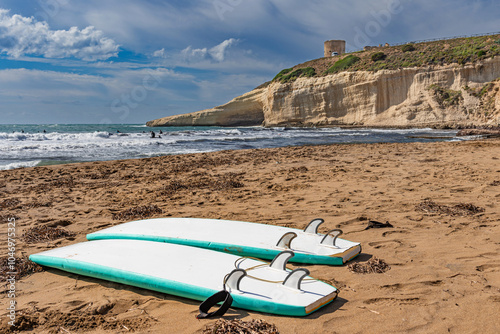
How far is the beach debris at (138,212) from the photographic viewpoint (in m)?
5.02

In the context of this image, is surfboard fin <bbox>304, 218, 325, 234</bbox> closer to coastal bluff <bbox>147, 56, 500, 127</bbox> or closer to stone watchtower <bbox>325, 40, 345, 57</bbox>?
coastal bluff <bbox>147, 56, 500, 127</bbox>

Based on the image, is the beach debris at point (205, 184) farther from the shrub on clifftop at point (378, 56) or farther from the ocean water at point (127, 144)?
the shrub on clifftop at point (378, 56)

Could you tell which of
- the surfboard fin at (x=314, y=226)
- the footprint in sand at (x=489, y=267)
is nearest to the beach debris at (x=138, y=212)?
the surfboard fin at (x=314, y=226)

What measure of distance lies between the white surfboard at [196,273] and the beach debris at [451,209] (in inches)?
107

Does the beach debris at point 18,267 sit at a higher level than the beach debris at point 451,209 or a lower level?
higher

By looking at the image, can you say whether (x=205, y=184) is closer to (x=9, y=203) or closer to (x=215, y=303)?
(x=9, y=203)

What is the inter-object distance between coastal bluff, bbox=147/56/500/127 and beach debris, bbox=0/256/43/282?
31610 millimetres

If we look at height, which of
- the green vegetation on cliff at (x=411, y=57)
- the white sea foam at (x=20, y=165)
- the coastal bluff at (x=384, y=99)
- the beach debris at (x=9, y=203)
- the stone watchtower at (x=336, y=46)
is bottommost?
the beach debris at (x=9, y=203)

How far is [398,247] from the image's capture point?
341 centimetres

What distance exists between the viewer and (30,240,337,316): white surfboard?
2.40 meters

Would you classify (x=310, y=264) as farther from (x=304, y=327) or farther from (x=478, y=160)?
(x=478, y=160)

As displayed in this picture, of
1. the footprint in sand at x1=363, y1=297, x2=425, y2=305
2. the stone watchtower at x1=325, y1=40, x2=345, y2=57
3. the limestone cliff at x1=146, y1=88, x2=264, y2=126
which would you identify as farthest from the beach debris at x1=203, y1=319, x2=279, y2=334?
the stone watchtower at x1=325, y1=40, x2=345, y2=57

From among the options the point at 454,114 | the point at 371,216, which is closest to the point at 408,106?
the point at 454,114

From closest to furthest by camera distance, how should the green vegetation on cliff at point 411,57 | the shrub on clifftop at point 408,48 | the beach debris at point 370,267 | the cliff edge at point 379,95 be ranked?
the beach debris at point 370,267 → the cliff edge at point 379,95 → the green vegetation on cliff at point 411,57 → the shrub on clifftop at point 408,48
